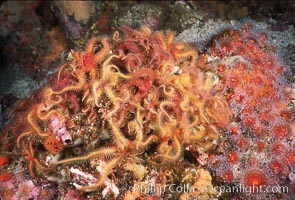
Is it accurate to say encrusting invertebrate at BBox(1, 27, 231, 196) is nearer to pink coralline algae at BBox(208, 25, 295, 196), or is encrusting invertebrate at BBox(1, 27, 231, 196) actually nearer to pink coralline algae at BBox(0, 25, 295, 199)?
pink coralline algae at BBox(0, 25, 295, 199)

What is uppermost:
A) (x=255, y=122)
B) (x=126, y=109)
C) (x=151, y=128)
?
(x=126, y=109)

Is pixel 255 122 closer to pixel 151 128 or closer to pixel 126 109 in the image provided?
pixel 151 128

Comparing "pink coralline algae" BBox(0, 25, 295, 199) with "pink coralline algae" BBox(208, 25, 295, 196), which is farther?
"pink coralline algae" BBox(208, 25, 295, 196)

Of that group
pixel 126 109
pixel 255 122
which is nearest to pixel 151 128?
pixel 126 109

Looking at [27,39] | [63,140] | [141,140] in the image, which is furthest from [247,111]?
[27,39]

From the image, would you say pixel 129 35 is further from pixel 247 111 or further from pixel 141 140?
pixel 247 111

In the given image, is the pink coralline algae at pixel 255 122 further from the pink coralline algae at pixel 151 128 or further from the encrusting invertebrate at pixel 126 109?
the encrusting invertebrate at pixel 126 109

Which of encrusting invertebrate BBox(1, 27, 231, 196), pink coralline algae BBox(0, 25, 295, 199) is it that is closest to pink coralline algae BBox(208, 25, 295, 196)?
pink coralline algae BBox(0, 25, 295, 199)

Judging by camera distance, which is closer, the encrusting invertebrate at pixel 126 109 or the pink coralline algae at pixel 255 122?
the encrusting invertebrate at pixel 126 109

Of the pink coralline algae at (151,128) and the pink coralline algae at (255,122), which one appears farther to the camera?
the pink coralline algae at (255,122)

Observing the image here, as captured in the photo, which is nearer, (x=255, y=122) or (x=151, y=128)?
(x=151, y=128)

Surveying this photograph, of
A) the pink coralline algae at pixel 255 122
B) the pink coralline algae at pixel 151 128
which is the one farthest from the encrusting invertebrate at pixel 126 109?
the pink coralline algae at pixel 255 122
